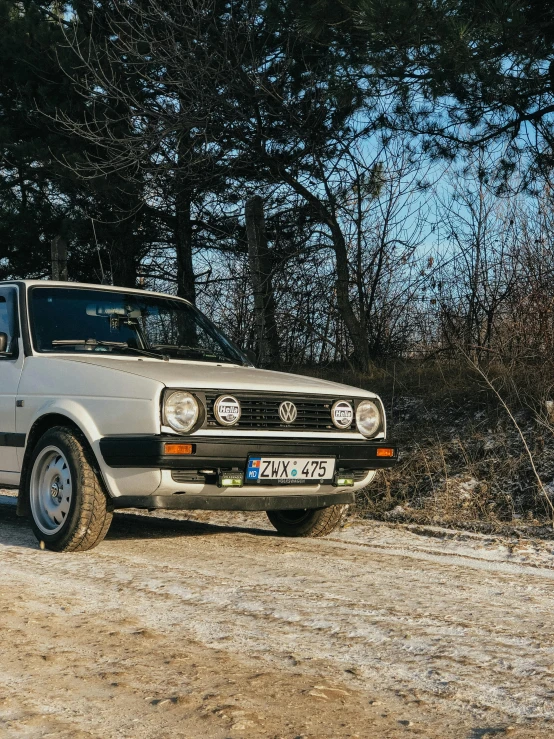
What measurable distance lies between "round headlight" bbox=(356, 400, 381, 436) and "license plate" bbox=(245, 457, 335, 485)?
381 mm

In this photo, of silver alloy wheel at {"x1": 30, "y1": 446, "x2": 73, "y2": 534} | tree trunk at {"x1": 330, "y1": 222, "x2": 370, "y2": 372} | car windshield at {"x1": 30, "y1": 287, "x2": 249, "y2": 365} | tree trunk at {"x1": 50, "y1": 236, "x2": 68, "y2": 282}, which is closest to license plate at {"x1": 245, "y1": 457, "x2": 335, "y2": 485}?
silver alloy wheel at {"x1": 30, "y1": 446, "x2": 73, "y2": 534}

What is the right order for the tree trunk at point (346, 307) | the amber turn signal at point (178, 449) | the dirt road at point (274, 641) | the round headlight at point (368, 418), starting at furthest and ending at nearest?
the tree trunk at point (346, 307)
the round headlight at point (368, 418)
the amber turn signal at point (178, 449)
the dirt road at point (274, 641)

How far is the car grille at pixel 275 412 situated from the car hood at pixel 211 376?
5 cm

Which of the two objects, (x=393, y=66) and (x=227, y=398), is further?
(x=393, y=66)

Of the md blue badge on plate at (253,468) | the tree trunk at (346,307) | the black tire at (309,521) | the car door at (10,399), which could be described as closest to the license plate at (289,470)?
the md blue badge on plate at (253,468)

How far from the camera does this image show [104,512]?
5781mm

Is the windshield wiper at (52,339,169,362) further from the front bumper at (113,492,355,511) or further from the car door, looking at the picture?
the front bumper at (113,492,355,511)

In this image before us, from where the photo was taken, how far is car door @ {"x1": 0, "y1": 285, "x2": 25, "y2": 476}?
20.9 feet

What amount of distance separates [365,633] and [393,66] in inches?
221

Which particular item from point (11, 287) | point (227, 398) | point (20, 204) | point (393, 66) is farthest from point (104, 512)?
point (20, 204)

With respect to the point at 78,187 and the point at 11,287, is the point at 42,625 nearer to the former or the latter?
the point at 11,287

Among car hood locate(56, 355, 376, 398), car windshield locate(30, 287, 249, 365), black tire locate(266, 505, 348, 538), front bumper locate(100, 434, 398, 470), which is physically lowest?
black tire locate(266, 505, 348, 538)

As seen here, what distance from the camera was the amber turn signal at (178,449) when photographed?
544 cm

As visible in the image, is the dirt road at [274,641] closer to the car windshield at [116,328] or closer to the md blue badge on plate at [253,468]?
the md blue badge on plate at [253,468]
